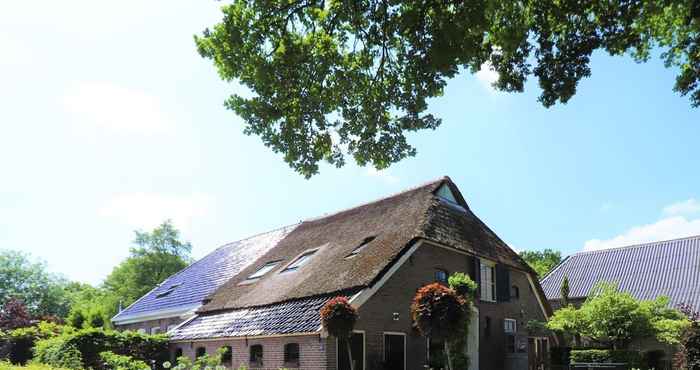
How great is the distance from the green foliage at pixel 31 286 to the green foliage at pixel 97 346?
35.7m

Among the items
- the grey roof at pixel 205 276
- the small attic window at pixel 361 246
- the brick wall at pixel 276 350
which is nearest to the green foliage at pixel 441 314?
the brick wall at pixel 276 350

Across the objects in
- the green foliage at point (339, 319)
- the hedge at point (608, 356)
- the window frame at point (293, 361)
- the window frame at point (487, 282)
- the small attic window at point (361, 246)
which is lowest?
the hedge at point (608, 356)

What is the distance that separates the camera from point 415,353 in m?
16.5

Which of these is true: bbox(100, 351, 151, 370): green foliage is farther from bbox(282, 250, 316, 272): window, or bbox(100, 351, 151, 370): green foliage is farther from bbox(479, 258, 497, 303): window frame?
bbox(479, 258, 497, 303): window frame

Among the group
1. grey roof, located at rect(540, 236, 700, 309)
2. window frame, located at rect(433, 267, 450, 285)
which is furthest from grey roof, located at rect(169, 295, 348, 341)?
grey roof, located at rect(540, 236, 700, 309)

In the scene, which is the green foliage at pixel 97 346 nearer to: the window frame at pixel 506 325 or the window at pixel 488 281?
the window at pixel 488 281

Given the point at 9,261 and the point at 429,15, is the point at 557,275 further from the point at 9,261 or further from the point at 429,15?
the point at 9,261

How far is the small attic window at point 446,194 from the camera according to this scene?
20.7m

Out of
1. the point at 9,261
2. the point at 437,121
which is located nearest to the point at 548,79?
the point at 437,121

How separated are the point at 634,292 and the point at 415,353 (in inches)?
702

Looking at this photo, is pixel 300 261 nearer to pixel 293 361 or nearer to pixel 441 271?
pixel 441 271

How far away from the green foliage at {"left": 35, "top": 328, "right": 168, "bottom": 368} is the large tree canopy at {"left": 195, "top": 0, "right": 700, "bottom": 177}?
1258 cm

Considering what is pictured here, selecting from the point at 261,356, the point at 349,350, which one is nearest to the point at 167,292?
the point at 261,356

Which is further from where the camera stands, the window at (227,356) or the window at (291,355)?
the window at (227,356)
